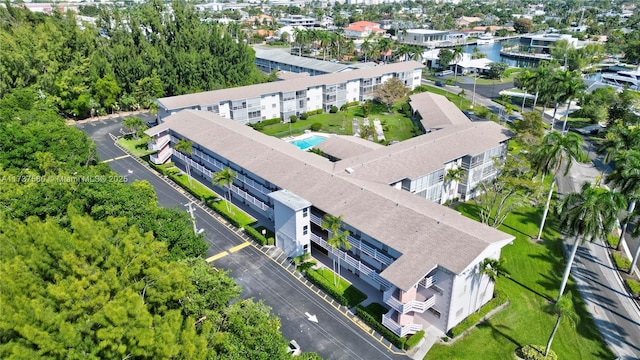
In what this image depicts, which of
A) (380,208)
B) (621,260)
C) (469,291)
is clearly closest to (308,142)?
(380,208)

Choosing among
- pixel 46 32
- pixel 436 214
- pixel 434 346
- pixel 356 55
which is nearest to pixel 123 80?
pixel 46 32

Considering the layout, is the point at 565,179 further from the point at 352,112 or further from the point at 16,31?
the point at 16,31

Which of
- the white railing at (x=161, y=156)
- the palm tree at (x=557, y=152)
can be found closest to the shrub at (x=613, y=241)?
the palm tree at (x=557, y=152)

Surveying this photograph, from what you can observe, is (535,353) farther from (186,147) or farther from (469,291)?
(186,147)

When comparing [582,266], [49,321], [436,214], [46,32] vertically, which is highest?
[46,32]

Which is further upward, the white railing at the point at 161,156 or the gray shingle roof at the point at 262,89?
the gray shingle roof at the point at 262,89

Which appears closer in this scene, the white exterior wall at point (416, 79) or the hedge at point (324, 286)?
the hedge at point (324, 286)

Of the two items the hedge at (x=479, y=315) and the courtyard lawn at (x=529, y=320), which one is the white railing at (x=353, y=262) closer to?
the hedge at (x=479, y=315)
